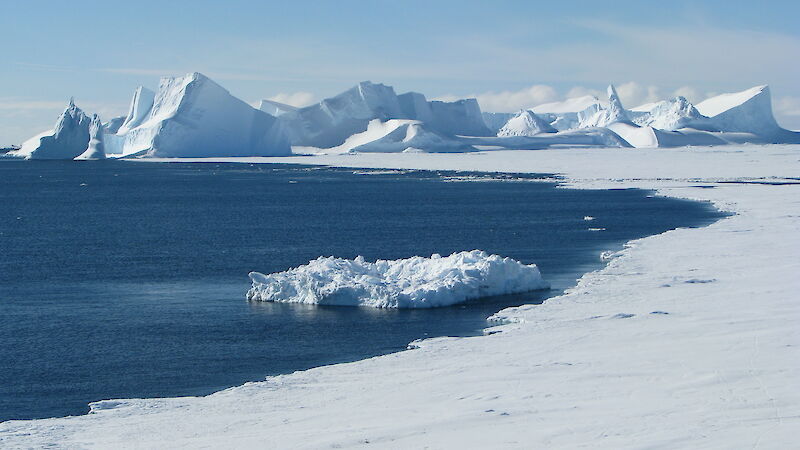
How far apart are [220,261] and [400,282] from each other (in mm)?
6245

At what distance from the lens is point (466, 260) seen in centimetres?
1656

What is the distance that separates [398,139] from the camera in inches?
3346

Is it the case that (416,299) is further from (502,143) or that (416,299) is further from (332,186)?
(502,143)

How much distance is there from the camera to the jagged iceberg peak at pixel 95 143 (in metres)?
76.1

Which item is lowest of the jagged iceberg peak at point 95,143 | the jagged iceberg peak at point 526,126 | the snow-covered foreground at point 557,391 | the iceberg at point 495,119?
the snow-covered foreground at point 557,391

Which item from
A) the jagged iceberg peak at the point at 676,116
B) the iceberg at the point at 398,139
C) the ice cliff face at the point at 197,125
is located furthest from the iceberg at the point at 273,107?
the jagged iceberg peak at the point at 676,116

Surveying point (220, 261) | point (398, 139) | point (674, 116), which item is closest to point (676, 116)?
point (674, 116)

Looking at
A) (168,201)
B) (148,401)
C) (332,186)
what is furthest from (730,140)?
(148,401)

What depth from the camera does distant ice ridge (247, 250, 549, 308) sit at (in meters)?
15.5

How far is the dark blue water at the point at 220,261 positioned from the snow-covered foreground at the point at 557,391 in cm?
99

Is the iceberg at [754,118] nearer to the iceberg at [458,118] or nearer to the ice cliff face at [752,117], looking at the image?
the ice cliff face at [752,117]

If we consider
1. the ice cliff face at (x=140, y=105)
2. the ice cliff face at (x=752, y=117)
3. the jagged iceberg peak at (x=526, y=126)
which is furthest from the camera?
the jagged iceberg peak at (x=526, y=126)

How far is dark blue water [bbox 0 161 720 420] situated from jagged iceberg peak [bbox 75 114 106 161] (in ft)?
93.1

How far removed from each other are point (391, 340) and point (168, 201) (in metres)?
28.8
